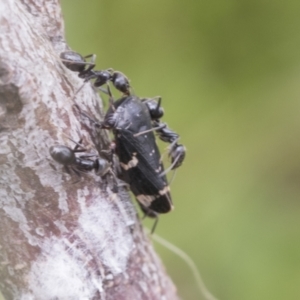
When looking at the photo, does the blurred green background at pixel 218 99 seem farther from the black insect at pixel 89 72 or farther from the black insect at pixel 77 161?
the black insect at pixel 77 161

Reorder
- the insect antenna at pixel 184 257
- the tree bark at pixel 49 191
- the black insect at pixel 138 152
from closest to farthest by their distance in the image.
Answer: the tree bark at pixel 49 191 → the black insect at pixel 138 152 → the insect antenna at pixel 184 257

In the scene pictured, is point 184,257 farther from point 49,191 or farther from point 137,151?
point 49,191

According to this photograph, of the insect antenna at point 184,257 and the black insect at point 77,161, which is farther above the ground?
the black insect at point 77,161

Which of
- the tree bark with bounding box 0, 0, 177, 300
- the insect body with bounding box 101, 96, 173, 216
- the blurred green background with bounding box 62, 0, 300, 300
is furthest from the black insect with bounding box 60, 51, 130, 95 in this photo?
the blurred green background with bounding box 62, 0, 300, 300

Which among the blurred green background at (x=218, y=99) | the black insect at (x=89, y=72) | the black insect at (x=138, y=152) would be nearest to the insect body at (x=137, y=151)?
the black insect at (x=138, y=152)

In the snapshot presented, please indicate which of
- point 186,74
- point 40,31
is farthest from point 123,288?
point 186,74

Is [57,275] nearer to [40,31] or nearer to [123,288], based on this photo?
[123,288]
